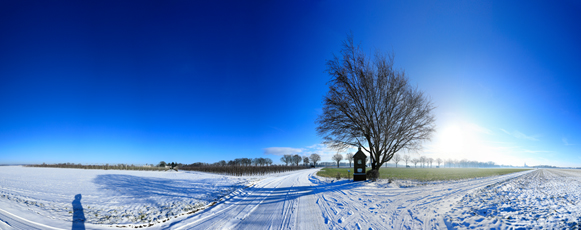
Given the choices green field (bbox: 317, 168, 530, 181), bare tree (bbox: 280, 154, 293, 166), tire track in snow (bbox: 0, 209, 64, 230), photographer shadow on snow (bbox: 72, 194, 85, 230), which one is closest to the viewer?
tire track in snow (bbox: 0, 209, 64, 230)

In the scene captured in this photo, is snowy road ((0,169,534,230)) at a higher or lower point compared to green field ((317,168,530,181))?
higher

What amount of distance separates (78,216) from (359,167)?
13.7 m

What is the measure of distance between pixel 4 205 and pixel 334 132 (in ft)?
47.6

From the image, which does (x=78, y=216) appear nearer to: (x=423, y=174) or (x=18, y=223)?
(x=18, y=223)

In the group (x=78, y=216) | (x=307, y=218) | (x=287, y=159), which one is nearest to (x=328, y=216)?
(x=307, y=218)

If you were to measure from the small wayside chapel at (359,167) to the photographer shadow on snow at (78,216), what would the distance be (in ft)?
42.8

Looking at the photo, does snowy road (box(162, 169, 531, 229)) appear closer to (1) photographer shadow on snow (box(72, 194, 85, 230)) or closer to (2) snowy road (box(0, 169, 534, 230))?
(2) snowy road (box(0, 169, 534, 230))

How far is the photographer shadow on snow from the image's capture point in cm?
495

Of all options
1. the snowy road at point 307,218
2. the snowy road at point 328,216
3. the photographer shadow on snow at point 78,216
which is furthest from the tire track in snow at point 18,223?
the snowy road at point 328,216

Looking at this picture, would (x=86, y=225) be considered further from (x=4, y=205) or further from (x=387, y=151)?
(x=387, y=151)

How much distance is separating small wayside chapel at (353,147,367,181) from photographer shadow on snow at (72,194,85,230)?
13050 millimetres

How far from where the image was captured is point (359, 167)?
46.1 feet

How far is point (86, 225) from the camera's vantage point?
506 cm

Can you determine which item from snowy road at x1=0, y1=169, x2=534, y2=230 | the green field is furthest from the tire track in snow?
the green field
